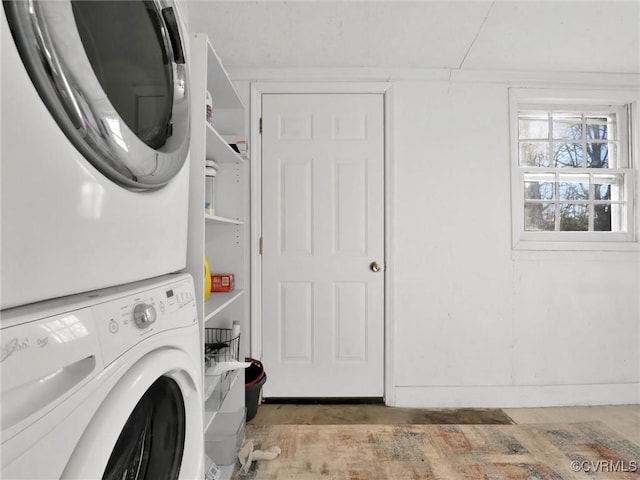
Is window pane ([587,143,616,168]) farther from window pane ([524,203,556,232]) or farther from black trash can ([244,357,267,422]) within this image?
black trash can ([244,357,267,422])

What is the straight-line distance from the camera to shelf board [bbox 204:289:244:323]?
1448 millimetres

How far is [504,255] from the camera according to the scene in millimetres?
2293

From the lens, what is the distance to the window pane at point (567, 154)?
2.39 meters

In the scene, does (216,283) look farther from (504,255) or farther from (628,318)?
(628,318)

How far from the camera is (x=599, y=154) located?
7.95 ft

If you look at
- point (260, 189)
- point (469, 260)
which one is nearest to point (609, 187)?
point (469, 260)

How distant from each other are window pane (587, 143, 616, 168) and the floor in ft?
5.34

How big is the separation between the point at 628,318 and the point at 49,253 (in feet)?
10.2

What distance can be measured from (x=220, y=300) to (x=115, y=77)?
1.10 metres

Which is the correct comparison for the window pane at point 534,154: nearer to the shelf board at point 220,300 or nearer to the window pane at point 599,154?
the window pane at point 599,154

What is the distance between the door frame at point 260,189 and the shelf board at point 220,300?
527 mm

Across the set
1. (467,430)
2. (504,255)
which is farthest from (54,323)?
(504,255)

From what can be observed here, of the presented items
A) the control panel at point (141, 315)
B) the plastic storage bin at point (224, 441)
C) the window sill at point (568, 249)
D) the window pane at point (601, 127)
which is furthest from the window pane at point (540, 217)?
the control panel at point (141, 315)


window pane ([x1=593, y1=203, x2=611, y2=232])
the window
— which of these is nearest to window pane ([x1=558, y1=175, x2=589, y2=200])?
the window
